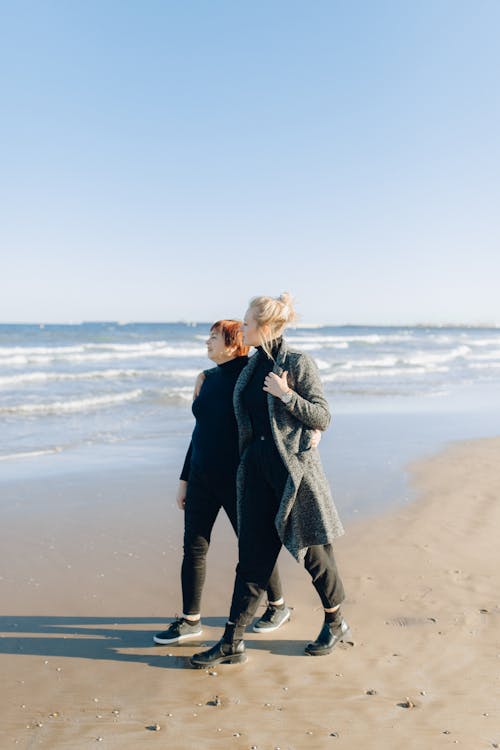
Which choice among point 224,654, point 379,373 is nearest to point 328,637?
point 224,654

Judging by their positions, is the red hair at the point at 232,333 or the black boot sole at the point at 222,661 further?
the red hair at the point at 232,333

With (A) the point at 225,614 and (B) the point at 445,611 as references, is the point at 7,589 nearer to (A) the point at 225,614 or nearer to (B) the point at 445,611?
(A) the point at 225,614

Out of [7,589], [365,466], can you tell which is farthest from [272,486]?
[365,466]

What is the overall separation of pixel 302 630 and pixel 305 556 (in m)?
0.61

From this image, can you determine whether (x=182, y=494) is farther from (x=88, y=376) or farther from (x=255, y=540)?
(x=88, y=376)

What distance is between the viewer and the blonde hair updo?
3342mm

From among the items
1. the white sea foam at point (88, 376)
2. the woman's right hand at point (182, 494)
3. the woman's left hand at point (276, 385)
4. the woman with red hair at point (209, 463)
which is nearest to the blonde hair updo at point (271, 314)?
the woman's left hand at point (276, 385)

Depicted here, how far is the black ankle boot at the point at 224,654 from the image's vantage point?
3.36 meters

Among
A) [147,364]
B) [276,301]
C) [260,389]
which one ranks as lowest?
[147,364]

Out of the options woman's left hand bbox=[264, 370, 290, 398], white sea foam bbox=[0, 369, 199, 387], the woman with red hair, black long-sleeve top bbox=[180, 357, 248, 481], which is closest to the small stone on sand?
the woman with red hair

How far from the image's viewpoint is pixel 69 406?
1348 centimetres

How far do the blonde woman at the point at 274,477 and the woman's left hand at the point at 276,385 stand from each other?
0.04ft

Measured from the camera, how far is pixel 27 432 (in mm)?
10477

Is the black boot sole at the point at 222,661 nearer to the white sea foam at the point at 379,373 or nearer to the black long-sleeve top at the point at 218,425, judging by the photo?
the black long-sleeve top at the point at 218,425
